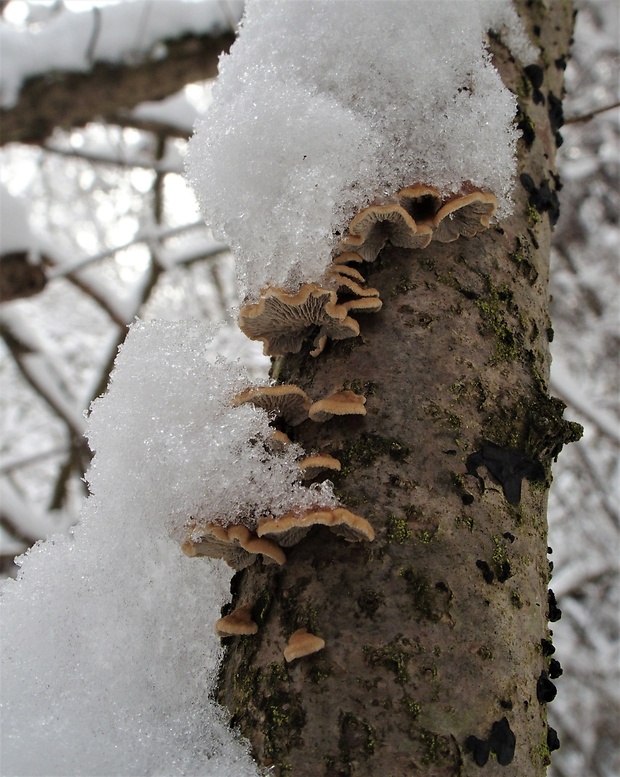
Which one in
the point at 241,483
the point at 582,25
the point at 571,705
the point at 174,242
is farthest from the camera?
the point at 174,242

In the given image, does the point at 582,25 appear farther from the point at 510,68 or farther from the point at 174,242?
the point at 510,68

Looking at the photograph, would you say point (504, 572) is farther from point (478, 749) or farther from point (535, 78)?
point (535, 78)

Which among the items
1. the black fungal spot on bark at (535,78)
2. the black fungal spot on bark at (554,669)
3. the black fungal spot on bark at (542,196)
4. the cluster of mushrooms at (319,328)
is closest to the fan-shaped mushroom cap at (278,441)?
the cluster of mushrooms at (319,328)

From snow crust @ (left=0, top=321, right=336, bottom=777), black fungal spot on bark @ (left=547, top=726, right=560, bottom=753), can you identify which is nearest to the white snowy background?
snow crust @ (left=0, top=321, right=336, bottom=777)

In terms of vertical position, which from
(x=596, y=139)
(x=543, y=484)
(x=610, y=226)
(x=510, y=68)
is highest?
(x=596, y=139)

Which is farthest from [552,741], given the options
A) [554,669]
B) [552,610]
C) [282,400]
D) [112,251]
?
[112,251]

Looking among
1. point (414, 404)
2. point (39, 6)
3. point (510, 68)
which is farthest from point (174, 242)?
point (414, 404)
